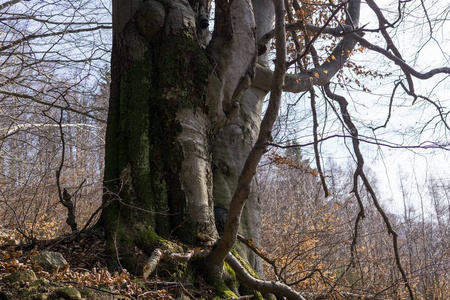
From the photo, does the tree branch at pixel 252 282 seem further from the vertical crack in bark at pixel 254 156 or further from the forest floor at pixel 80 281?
the forest floor at pixel 80 281

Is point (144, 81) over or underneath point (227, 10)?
underneath

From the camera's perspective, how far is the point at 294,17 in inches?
277

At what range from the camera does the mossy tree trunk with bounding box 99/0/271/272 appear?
330 cm

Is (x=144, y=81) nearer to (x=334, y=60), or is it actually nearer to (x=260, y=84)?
(x=260, y=84)

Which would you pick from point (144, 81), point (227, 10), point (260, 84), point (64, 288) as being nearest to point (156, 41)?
point (144, 81)

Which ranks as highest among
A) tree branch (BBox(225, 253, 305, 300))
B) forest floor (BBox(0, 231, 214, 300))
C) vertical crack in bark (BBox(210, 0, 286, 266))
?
vertical crack in bark (BBox(210, 0, 286, 266))

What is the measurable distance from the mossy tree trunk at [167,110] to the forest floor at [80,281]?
21cm

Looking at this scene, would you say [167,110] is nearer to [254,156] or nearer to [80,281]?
[254,156]

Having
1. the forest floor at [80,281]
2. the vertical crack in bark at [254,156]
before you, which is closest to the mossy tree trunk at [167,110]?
the forest floor at [80,281]

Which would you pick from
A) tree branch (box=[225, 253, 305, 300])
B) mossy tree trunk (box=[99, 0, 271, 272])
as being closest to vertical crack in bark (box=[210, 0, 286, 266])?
tree branch (box=[225, 253, 305, 300])

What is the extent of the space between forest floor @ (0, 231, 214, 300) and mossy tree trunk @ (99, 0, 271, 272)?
0.21 m

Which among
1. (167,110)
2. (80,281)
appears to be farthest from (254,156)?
(80,281)

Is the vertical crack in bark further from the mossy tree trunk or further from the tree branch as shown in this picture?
the mossy tree trunk

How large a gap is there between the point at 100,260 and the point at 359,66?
620cm
